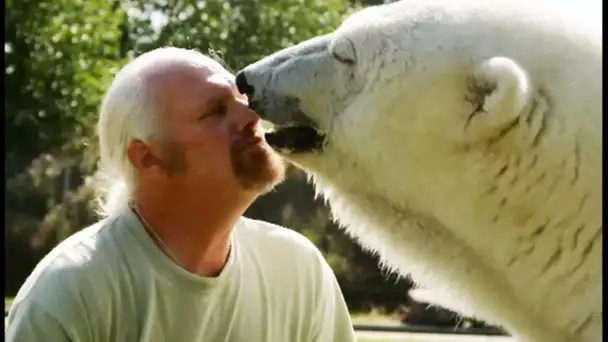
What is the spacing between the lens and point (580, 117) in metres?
0.89

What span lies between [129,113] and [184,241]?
0.21 meters

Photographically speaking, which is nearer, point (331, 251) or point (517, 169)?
point (517, 169)

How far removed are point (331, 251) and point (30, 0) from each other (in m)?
1.36

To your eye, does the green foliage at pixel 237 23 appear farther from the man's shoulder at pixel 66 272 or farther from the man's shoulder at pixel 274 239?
the man's shoulder at pixel 66 272

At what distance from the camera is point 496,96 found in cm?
88

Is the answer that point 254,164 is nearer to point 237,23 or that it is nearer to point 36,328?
point 36,328

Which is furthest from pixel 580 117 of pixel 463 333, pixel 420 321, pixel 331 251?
pixel 331 251

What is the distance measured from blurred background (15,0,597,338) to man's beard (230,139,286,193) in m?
0.97

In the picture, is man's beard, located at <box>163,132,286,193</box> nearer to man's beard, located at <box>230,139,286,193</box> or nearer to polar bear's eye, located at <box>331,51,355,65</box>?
man's beard, located at <box>230,139,286,193</box>

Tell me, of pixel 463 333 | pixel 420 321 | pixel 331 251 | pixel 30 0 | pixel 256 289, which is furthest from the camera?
pixel 30 0

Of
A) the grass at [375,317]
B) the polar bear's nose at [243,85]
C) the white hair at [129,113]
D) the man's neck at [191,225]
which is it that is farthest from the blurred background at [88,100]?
the polar bear's nose at [243,85]

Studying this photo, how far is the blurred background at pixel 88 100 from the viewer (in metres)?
2.38

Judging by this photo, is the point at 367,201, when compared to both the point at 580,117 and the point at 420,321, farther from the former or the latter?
the point at 420,321

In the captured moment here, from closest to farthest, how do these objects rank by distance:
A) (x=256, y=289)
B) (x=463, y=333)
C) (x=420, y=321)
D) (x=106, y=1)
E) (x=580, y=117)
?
(x=580, y=117) → (x=256, y=289) → (x=463, y=333) → (x=420, y=321) → (x=106, y=1)
